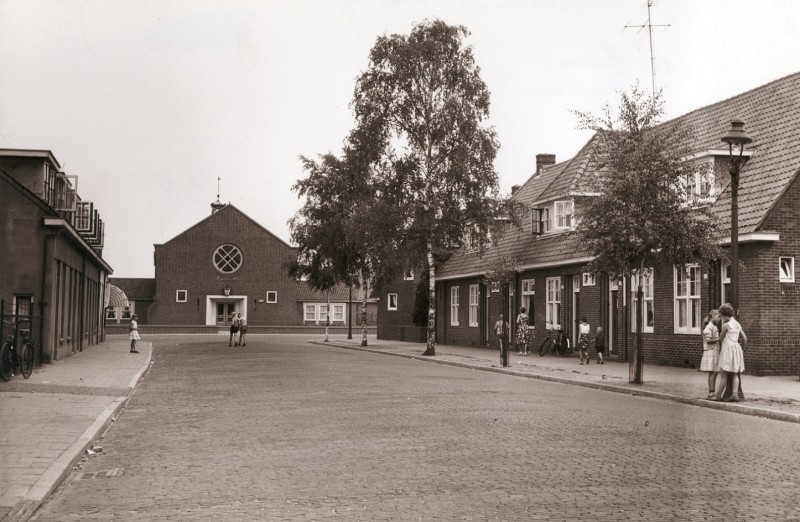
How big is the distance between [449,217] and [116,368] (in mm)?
16374

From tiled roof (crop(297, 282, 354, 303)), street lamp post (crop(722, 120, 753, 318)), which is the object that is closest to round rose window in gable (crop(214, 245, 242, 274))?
tiled roof (crop(297, 282, 354, 303))

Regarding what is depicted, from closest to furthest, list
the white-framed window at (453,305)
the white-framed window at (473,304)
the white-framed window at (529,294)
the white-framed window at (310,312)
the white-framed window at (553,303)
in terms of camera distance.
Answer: the white-framed window at (553,303)
the white-framed window at (529,294)
the white-framed window at (473,304)
the white-framed window at (453,305)
the white-framed window at (310,312)

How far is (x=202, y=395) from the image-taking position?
17969mm

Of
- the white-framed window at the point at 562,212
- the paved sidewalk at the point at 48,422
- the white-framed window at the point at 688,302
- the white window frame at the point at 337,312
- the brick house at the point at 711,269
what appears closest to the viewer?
the paved sidewalk at the point at 48,422

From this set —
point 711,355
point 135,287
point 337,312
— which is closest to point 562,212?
point 711,355

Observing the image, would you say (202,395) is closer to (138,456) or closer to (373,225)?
(138,456)

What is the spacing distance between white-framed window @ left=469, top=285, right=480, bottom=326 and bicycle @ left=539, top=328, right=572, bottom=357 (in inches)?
357

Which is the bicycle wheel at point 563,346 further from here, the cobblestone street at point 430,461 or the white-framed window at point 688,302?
the cobblestone street at point 430,461

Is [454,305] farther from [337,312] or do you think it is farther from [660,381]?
[337,312]

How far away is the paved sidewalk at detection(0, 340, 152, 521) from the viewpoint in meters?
8.20

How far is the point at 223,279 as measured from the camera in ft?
270

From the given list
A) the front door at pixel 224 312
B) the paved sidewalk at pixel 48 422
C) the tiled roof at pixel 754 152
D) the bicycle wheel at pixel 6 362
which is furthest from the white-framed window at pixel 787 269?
the front door at pixel 224 312

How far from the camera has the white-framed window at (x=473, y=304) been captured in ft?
147

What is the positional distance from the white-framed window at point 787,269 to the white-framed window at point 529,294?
14.4 meters
